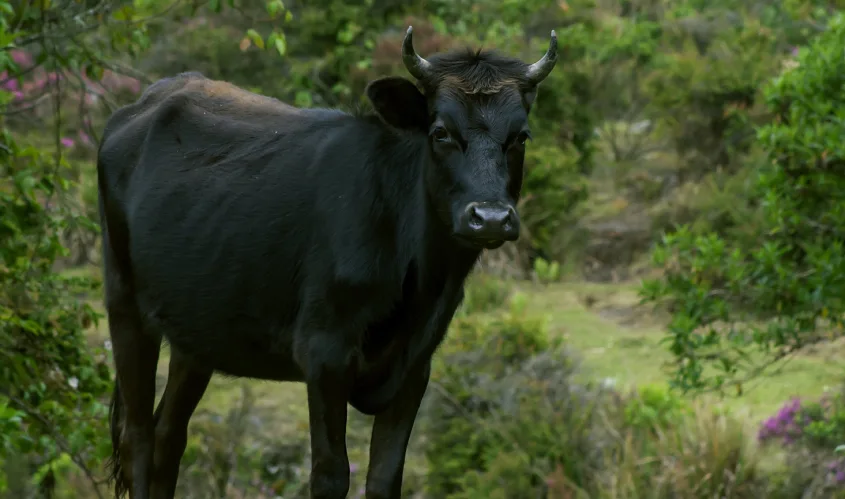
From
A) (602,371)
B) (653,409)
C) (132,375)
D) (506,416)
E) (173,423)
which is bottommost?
(602,371)

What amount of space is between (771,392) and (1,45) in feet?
25.8

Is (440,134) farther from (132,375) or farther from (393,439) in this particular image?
(132,375)

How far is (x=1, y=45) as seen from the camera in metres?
5.30

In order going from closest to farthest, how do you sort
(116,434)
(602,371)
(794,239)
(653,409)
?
(116,434) < (794,239) < (653,409) < (602,371)

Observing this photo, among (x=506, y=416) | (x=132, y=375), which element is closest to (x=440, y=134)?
(x=132, y=375)

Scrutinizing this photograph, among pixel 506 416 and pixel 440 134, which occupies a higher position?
pixel 440 134

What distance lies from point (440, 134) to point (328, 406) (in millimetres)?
1074

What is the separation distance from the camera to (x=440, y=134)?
14.3 feet

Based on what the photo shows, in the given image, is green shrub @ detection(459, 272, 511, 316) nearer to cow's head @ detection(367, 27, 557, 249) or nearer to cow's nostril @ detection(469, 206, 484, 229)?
cow's head @ detection(367, 27, 557, 249)

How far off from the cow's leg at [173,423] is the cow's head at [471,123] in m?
A: 1.71

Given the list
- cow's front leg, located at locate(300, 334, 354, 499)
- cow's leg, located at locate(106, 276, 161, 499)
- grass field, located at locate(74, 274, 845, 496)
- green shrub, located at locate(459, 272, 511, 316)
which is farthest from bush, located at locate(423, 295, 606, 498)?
cow's front leg, located at locate(300, 334, 354, 499)

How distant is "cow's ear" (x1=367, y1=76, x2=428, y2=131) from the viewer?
445 cm

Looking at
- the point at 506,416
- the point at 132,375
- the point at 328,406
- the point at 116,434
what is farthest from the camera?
the point at 506,416

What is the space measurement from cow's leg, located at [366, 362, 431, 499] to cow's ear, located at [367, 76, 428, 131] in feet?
3.01
